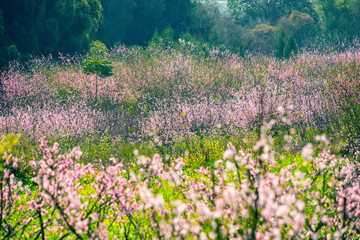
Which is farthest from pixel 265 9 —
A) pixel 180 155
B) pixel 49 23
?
pixel 180 155

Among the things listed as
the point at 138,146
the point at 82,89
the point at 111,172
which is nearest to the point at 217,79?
the point at 82,89

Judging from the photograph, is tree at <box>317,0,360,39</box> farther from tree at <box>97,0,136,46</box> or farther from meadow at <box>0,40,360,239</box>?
tree at <box>97,0,136,46</box>

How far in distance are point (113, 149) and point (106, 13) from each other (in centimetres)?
1869

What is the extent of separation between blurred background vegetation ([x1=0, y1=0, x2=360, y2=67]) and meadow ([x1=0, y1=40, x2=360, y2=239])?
61.5 inches

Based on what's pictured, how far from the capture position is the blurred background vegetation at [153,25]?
15734 millimetres

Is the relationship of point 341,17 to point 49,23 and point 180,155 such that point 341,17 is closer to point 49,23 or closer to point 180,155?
point 49,23

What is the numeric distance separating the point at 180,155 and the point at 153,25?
822 inches

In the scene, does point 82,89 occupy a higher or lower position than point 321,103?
lower

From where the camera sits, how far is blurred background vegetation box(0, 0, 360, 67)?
15.7 metres

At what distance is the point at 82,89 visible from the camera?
495 inches

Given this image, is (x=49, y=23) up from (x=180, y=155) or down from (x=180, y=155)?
up

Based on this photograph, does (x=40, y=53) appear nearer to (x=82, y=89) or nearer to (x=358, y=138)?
(x=82, y=89)

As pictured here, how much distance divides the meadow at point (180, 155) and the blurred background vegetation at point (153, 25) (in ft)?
5.13

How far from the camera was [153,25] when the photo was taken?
2641 cm
